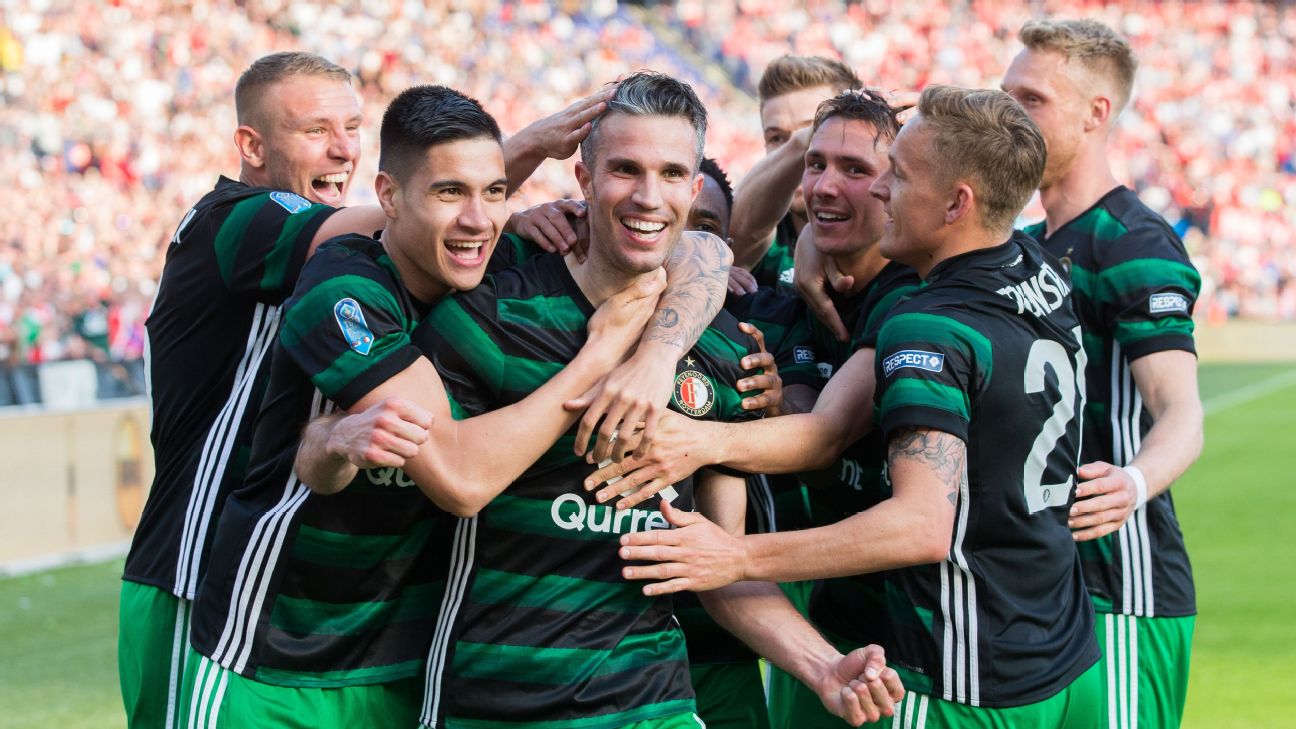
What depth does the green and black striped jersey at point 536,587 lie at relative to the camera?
3.65 m

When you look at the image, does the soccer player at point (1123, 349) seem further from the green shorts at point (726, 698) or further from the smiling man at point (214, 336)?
the smiling man at point (214, 336)

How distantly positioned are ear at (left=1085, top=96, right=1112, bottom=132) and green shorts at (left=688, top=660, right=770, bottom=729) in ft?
7.46

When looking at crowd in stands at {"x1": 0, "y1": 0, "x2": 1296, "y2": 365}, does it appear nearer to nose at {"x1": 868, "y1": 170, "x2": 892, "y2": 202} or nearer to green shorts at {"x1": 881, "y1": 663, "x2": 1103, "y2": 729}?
nose at {"x1": 868, "y1": 170, "x2": 892, "y2": 202}

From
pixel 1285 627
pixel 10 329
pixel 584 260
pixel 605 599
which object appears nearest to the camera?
pixel 605 599

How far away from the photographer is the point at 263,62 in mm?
5027

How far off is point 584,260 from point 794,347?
936 millimetres

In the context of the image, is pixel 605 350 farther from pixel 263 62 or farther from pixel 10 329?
pixel 10 329

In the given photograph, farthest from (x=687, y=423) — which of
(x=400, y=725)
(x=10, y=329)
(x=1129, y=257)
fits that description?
(x=10, y=329)

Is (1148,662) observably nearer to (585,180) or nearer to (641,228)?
(641,228)

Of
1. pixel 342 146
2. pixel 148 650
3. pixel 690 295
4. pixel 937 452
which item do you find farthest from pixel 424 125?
pixel 148 650

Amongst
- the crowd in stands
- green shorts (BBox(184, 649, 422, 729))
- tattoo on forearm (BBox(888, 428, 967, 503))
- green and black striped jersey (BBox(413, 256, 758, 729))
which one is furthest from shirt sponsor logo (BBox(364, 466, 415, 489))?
the crowd in stands

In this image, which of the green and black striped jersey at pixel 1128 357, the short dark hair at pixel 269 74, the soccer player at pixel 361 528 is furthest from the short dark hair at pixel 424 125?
the green and black striped jersey at pixel 1128 357

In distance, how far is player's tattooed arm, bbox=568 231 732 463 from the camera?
3.64 m

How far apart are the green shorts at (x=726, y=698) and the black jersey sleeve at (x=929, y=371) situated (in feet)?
4.20
